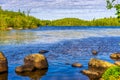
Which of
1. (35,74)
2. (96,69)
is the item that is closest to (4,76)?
(35,74)

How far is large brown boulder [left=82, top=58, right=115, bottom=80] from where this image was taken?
3878 cm

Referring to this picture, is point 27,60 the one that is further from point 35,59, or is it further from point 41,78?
point 41,78

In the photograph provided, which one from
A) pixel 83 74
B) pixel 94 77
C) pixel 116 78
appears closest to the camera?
pixel 116 78

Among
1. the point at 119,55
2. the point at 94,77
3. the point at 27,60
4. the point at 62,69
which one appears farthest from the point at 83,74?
the point at 119,55

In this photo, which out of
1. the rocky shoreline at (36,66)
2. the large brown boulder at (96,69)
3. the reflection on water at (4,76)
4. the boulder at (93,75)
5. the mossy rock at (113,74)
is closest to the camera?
the mossy rock at (113,74)

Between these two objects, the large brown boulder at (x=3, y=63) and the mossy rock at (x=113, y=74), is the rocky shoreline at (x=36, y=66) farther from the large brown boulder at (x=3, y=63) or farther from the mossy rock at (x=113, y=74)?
the mossy rock at (x=113, y=74)

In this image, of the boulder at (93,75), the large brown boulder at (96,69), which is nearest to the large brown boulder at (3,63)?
the large brown boulder at (96,69)

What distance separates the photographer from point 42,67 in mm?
44812

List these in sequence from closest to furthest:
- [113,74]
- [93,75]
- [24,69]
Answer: [113,74] → [93,75] → [24,69]

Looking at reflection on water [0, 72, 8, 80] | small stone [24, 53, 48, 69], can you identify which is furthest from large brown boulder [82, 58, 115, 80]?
reflection on water [0, 72, 8, 80]

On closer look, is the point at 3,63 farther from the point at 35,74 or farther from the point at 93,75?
the point at 93,75

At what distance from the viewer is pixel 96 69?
42875 mm

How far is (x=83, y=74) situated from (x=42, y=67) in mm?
7365

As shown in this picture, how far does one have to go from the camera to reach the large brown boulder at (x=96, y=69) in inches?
1527
